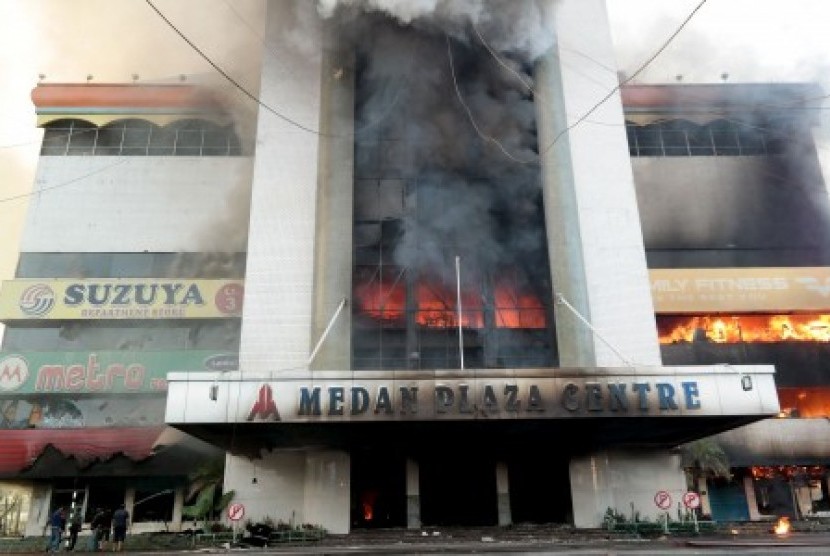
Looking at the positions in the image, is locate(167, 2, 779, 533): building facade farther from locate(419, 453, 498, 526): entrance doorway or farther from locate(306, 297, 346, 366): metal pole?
locate(306, 297, 346, 366): metal pole

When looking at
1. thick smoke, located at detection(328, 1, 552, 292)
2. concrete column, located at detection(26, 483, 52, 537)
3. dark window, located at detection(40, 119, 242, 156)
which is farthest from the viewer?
dark window, located at detection(40, 119, 242, 156)

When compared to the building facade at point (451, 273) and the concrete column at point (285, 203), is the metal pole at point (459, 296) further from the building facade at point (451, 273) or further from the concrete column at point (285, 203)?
the concrete column at point (285, 203)

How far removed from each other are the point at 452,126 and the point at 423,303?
8006 mm

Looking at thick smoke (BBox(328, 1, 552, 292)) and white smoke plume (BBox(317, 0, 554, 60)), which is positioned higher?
white smoke plume (BBox(317, 0, 554, 60))

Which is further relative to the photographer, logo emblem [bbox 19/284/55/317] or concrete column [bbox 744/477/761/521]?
logo emblem [bbox 19/284/55/317]

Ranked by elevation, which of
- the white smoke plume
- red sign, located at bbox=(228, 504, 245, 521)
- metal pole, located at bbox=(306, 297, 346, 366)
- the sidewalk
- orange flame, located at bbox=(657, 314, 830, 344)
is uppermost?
the white smoke plume

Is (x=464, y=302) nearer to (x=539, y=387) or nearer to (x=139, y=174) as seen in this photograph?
(x=539, y=387)

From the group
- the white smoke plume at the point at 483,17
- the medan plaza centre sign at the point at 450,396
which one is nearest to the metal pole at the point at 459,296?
the medan plaza centre sign at the point at 450,396

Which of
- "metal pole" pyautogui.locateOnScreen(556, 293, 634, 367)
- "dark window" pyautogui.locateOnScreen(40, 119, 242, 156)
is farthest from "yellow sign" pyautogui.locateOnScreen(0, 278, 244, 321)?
"metal pole" pyautogui.locateOnScreen(556, 293, 634, 367)

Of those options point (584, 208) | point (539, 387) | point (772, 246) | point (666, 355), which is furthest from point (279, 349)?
point (772, 246)

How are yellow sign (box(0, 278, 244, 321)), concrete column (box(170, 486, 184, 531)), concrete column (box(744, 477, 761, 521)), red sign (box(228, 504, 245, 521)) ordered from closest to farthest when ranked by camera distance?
red sign (box(228, 504, 245, 521)) < concrete column (box(170, 486, 184, 531)) < concrete column (box(744, 477, 761, 521)) < yellow sign (box(0, 278, 244, 321))

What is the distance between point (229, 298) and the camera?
33.5m

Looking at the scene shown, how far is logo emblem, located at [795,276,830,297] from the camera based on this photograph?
34.6m

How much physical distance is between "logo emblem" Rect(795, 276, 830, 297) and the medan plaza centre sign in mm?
17317
